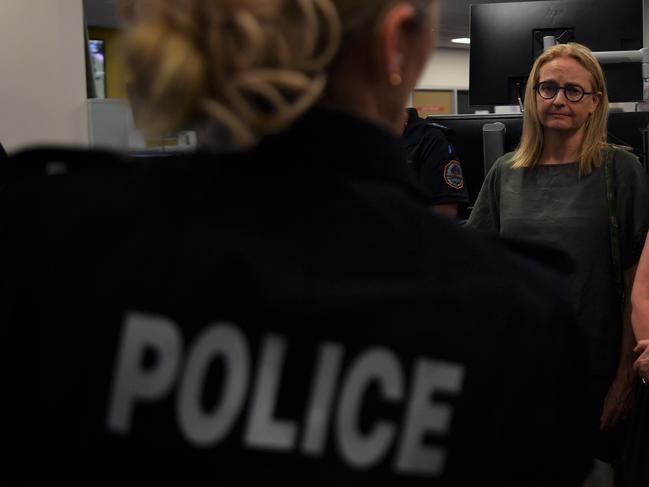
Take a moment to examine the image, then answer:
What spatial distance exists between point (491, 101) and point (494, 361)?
2500mm

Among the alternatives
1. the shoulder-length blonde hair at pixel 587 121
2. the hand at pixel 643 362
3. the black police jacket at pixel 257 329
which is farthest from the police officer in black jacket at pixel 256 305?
the shoulder-length blonde hair at pixel 587 121

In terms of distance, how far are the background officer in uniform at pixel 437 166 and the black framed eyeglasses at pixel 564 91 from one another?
0.30 meters

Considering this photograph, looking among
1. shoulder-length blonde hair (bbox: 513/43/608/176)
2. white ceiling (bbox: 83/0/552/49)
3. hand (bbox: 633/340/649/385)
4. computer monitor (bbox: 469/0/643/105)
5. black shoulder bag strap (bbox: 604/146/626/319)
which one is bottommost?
hand (bbox: 633/340/649/385)

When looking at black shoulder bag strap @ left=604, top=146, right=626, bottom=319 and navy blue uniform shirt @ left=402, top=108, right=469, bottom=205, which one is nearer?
black shoulder bag strap @ left=604, top=146, right=626, bottom=319

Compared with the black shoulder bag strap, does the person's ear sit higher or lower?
higher

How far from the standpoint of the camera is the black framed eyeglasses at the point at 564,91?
212 centimetres

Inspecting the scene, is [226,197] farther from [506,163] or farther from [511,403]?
[506,163]

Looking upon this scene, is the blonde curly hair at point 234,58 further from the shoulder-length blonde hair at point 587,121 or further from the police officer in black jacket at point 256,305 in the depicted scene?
the shoulder-length blonde hair at point 587,121

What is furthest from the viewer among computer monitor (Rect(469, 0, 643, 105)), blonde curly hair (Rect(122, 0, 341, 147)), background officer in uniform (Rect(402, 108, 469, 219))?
computer monitor (Rect(469, 0, 643, 105))

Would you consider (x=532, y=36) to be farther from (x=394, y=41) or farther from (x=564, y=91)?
(x=394, y=41)

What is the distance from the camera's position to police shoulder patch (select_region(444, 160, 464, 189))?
7.55 feet

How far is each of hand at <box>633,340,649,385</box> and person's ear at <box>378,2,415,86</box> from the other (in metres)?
1.43

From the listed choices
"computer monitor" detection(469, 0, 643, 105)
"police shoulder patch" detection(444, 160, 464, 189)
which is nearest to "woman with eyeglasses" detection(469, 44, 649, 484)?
"police shoulder patch" detection(444, 160, 464, 189)

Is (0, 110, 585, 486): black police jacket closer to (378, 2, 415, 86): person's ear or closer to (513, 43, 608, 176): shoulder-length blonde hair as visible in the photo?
(378, 2, 415, 86): person's ear
